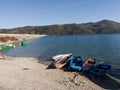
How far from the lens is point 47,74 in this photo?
25453 mm

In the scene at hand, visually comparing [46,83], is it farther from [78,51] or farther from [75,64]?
[78,51]

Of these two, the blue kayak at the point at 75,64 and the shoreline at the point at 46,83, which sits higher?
the shoreline at the point at 46,83

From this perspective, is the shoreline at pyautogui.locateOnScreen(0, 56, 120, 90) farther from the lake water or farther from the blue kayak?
the lake water

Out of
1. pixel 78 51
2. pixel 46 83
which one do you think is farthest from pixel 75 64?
pixel 78 51

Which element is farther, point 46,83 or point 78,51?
point 78,51

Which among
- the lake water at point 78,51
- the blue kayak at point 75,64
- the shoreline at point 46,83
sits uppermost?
the shoreline at point 46,83

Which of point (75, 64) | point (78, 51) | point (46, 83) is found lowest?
point (78, 51)

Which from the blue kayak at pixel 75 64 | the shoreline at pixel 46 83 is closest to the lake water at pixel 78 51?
the blue kayak at pixel 75 64

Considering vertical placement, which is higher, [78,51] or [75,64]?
[75,64]

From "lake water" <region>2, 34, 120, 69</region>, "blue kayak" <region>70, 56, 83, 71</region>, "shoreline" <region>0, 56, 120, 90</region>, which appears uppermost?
"shoreline" <region>0, 56, 120, 90</region>

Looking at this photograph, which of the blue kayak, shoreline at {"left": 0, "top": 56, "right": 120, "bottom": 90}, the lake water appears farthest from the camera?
the lake water

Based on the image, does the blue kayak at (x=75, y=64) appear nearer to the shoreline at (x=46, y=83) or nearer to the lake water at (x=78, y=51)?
the shoreline at (x=46, y=83)

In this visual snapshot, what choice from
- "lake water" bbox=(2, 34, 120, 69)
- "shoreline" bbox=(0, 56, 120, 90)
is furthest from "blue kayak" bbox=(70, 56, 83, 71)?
"lake water" bbox=(2, 34, 120, 69)

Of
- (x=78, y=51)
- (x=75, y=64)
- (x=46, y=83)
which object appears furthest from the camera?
(x=78, y=51)
